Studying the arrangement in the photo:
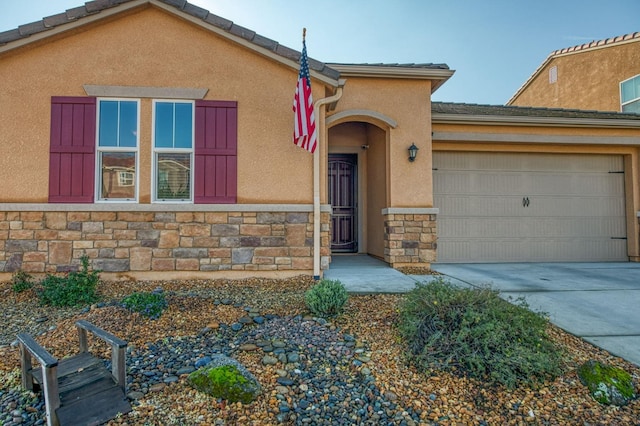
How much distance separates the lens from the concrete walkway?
3.39 m

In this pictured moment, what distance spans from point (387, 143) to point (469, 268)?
9.54ft

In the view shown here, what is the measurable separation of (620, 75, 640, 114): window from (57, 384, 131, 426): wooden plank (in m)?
12.9

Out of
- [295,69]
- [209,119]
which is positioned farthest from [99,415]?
[295,69]

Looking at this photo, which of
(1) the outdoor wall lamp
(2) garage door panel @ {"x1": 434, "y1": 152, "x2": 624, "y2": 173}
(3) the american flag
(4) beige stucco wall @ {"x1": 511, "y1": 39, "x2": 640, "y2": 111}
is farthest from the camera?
(4) beige stucco wall @ {"x1": 511, "y1": 39, "x2": 640, "y2": 111}

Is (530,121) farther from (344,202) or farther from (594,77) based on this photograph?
(594,77)

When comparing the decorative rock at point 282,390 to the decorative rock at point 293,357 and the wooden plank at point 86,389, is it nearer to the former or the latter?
the decorative rock at point 293,357

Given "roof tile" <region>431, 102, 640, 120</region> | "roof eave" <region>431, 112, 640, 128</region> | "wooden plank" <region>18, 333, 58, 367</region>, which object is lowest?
"wooden plank" <region>18, 333, 58, 367</region>

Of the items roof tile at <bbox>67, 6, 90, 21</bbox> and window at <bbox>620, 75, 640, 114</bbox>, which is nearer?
roof tile at <bbox>67, 6, 90, 21</bbox>

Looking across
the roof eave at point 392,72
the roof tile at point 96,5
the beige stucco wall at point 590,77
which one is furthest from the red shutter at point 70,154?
the beige stucco wall at point 590,77

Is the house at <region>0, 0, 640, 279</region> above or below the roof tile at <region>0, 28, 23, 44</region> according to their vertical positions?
below

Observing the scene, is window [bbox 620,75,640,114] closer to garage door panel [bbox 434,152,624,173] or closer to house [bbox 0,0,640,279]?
garage door panel [bbox 434,152,624,173]

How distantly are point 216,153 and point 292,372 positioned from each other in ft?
11.7

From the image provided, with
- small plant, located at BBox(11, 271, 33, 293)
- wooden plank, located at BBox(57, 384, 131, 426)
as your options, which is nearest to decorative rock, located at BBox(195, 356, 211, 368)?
wooden plank, located at BBox(57, 384, 131, 426)

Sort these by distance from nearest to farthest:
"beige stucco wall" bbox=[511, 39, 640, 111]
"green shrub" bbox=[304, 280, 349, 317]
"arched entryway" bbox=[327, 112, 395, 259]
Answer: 1. "green shrub" bbox=[304, 280, 349, 317]
2. "arched entryway" bbox=[327, 112, 395, 259]
3. "beige stucco wall" bbox=[511, 39, 640, 111]
